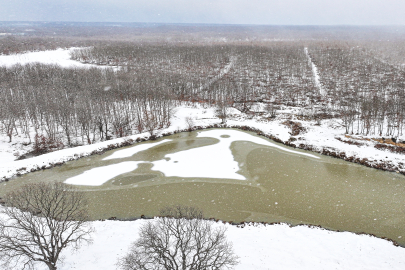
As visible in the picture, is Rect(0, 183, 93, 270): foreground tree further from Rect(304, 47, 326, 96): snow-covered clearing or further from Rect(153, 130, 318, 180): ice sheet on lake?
Rect(304, 47, 326, 96): snow-covered clearing

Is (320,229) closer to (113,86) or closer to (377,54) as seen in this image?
(113,86)

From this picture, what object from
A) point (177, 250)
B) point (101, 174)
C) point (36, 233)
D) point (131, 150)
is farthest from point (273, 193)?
point (131, 150)

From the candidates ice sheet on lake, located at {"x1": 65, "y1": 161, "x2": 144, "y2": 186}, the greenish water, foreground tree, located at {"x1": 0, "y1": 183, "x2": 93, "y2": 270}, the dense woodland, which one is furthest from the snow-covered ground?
the dense woodland

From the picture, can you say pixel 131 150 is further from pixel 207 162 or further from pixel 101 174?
pixel 207 162

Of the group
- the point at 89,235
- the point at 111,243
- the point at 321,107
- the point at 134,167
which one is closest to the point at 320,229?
the point at 111,243

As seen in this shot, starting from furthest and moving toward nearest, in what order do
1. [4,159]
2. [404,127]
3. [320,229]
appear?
[404,127], [4,159], [320,229]

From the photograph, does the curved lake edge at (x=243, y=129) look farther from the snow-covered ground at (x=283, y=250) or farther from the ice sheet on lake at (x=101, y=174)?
the snow-covered ground at (x=283, y=250)

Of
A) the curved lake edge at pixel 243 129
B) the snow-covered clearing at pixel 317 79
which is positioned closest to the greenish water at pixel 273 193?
the curved lake edge at pixel 243 129
